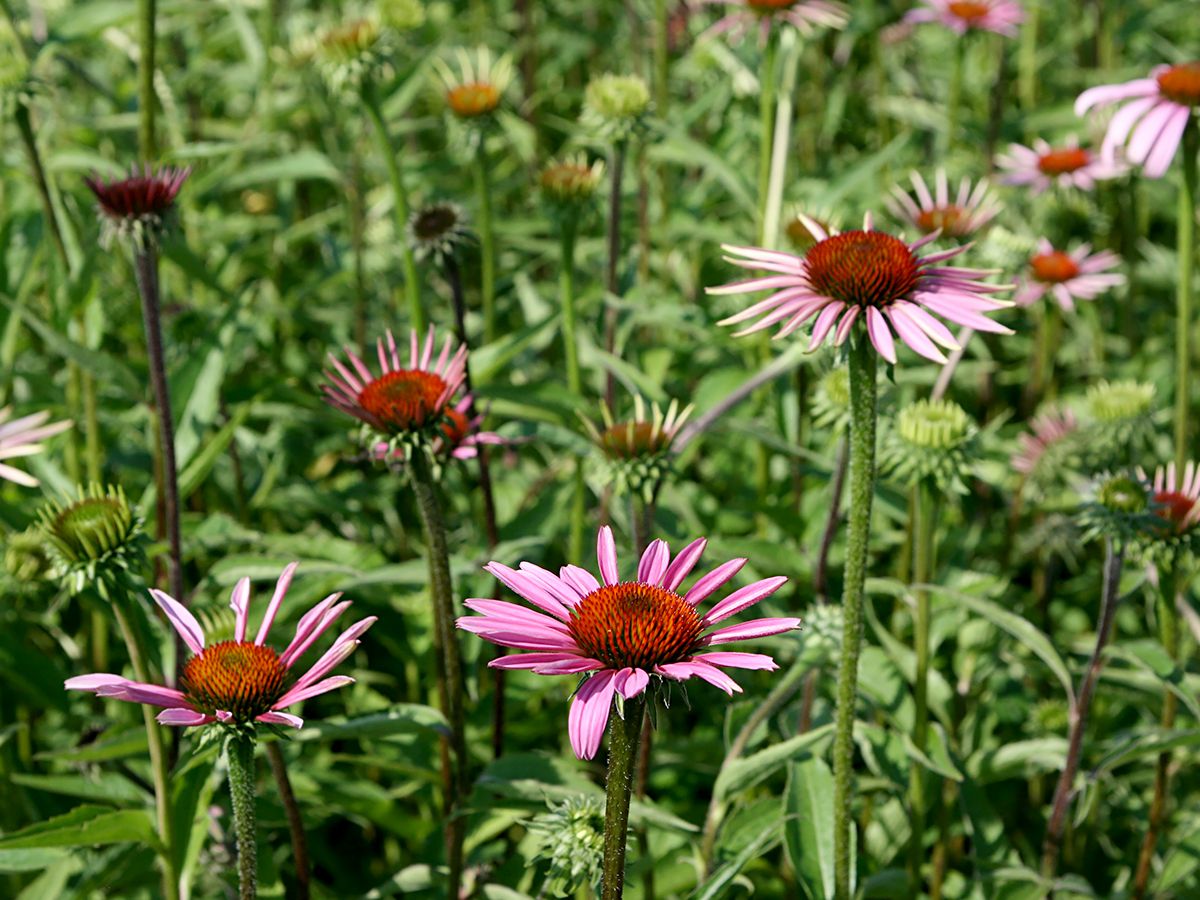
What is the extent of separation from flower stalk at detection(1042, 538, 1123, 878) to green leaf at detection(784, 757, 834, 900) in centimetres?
46

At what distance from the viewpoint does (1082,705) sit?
1903mm

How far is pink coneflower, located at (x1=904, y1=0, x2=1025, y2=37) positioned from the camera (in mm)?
3520

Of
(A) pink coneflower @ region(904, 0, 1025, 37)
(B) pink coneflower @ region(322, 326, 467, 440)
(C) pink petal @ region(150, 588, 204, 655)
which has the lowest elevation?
(C) pink petal @ region(150, 588, 204, 655)

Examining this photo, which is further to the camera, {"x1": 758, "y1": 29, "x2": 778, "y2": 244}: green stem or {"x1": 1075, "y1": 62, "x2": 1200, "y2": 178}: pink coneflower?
{"x1": 758, "y1": 29, "x2": 778, "y2": 244}: green stem

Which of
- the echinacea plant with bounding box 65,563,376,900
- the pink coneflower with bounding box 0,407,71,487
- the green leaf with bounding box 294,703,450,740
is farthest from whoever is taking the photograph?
the pink coneflower with bounding box 0,407,71,487

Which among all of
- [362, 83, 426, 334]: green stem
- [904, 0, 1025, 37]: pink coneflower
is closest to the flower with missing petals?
[362, 83, 426, 334]: green stem

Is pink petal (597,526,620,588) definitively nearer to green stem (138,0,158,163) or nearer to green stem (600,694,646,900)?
green stem (600,694,646,900)

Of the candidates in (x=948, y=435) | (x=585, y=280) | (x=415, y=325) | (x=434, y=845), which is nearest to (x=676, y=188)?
(x=585, y=280)

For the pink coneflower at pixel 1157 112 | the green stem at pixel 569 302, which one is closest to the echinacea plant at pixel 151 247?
the green stem at pixel 569 302

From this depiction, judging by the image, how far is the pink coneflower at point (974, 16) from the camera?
352cm

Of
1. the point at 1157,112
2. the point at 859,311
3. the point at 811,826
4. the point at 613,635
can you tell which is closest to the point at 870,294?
the point at 859,311

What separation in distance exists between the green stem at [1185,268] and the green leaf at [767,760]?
3.26 ft

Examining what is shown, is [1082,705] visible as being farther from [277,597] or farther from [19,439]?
[19,439]

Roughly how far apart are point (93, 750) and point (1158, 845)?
78.0 inches
